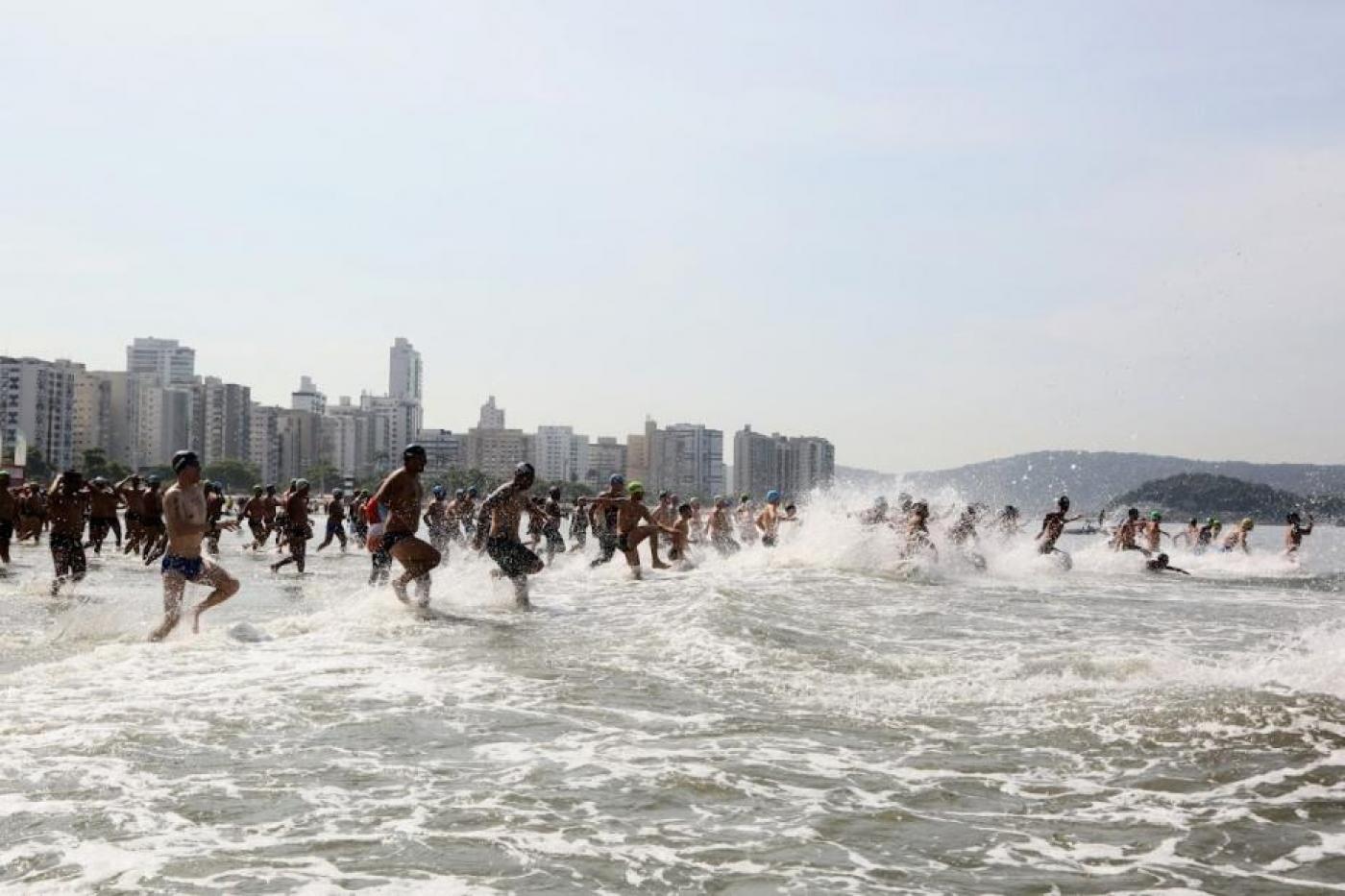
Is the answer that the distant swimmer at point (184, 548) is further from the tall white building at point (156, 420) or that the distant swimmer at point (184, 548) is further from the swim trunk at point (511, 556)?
the tall white building at point (156, 420)

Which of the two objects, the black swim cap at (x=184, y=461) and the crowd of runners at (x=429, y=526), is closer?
the black swim cap at (x=184, y=461)

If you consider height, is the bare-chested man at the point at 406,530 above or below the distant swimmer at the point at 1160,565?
above

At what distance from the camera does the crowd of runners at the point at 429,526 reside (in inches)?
396

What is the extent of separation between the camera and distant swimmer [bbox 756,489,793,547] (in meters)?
23.9

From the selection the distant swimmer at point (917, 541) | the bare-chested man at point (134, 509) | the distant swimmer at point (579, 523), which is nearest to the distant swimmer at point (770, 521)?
the distant swimmer at point (917, 541)

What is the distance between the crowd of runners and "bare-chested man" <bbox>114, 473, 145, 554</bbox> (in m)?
0.05

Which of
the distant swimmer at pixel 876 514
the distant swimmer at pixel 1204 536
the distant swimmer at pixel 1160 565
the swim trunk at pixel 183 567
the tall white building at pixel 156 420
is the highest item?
the tall white building at pixel 156 420

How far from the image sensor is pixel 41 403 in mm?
138500

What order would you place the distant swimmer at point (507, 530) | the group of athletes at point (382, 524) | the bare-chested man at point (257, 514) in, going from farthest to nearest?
the bare-chested man at point (257, 514) → the distant swimmer at point (507, 530) → the group of athletes at point (382, 524)

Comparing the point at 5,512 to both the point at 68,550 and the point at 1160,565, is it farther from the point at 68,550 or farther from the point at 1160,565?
the point at 1160,565

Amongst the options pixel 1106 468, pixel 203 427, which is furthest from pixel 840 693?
pixel 203 427

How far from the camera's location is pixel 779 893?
4.00 m

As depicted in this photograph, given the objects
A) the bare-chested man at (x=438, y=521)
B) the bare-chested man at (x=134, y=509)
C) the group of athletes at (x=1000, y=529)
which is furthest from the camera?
the bare-chested man at (x=438, y=521)

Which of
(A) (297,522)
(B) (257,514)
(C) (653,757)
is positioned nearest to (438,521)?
(A) (297,522)
